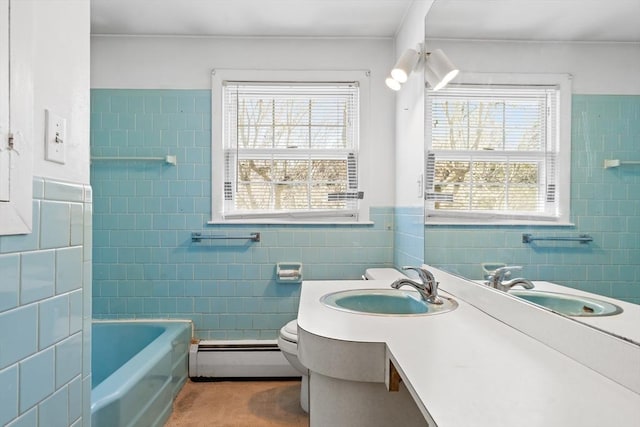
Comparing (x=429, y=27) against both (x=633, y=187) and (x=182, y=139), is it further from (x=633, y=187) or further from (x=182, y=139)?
(x=182, y=139)

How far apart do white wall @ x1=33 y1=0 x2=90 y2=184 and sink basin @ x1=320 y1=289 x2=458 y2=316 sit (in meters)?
0.94

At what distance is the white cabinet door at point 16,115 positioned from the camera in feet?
2.52

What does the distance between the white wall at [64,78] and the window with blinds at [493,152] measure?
1.21 meters

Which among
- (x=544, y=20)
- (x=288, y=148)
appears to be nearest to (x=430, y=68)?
(x=544, y=20)

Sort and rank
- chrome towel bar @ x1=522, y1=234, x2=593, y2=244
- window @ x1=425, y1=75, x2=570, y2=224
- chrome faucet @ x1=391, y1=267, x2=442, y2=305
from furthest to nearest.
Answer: chrome faucet @ x1=391, y1=267, x2=442, y2=305 → window @ x1=425, y1=75, x2=570, y2=224 → chrome towel bar @ x1=522, y1=234, x2=593, y2=244

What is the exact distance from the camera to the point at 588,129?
845mm

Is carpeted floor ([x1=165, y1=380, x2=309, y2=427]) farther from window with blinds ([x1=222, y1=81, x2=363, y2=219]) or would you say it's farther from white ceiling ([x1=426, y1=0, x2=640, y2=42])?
white ceiling ([x1=426, y1=0, x2=640, y2=42])

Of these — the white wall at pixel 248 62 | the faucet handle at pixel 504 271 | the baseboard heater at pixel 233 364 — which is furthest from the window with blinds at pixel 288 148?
the faucet handle at pixel 504 271

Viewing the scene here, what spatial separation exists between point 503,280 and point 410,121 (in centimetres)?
131

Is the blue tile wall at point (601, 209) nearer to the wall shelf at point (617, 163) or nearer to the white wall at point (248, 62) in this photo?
the wall shelf at point (617, 163)

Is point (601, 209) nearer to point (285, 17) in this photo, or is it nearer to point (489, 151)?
point (489, 151)

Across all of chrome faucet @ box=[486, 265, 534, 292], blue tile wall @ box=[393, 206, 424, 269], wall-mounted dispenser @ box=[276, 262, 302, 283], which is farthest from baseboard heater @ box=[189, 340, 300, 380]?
chrome faucet @ box=[486, 265, 534, 292]

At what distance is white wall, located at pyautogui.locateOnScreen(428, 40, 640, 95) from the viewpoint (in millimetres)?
744

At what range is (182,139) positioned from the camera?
2.67m
